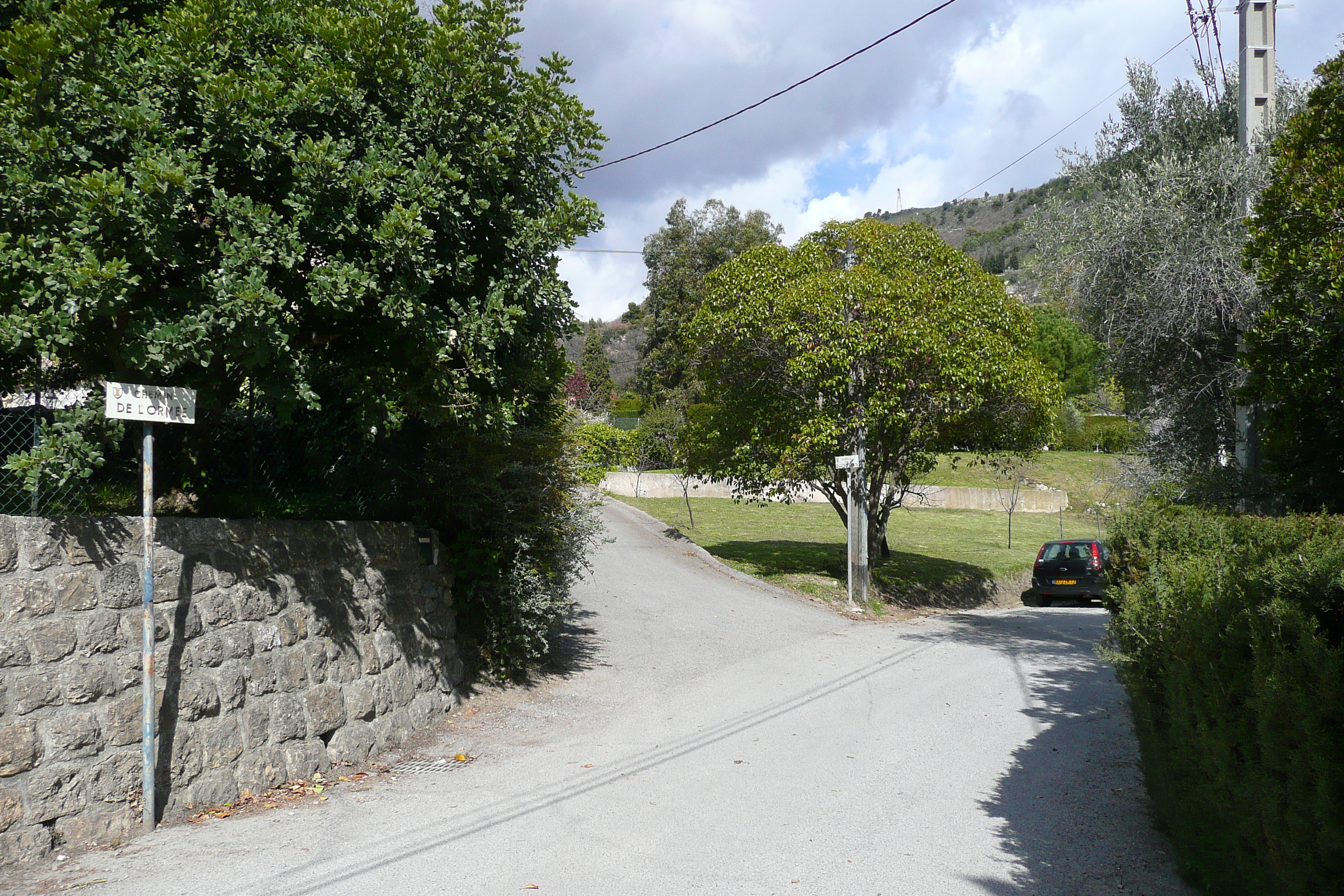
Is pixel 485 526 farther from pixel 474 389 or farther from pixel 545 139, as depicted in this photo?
pixel 545 139

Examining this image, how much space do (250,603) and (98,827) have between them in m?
1.72

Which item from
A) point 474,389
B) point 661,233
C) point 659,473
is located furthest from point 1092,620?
point 661,233

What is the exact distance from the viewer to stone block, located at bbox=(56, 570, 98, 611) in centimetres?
547

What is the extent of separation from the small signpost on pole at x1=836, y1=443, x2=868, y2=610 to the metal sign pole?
1364 centimetres

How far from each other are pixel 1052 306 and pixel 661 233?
31963 millimetres

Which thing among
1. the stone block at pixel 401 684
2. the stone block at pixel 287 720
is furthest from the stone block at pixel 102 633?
the stone block at pixel 401 684

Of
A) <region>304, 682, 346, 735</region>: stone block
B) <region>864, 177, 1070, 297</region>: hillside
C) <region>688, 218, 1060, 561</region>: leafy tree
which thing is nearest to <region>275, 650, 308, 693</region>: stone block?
<region>304, 682, 346, 735</region>: stone block

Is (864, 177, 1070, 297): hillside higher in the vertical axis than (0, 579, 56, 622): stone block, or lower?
higher

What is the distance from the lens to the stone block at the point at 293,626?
276 inches

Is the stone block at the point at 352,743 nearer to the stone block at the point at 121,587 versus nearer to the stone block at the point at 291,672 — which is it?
the stone block at the point at 291,672

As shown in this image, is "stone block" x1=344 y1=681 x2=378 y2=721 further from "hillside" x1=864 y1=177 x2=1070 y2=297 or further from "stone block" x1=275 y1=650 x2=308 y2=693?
"hillside" x1=864 y1=177 x2=1070 y2=297

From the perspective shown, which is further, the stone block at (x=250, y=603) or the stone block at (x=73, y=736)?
the stone block at (x=250, y=603)

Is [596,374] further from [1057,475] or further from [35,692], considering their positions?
[35,692]

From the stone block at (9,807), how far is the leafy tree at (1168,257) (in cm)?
1242
